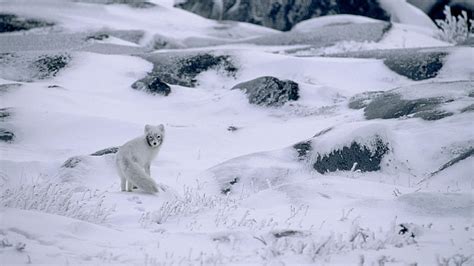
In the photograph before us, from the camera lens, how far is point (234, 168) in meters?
9.27

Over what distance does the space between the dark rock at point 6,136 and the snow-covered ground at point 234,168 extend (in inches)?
5.1

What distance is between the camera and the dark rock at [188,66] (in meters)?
16.7

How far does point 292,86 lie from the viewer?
1420 centimetres

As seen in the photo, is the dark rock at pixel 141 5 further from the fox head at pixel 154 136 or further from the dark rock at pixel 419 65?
the fox head at pixel 154 136

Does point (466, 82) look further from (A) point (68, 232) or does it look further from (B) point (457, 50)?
(A) point (68, 232)

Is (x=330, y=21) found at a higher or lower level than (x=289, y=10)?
higher

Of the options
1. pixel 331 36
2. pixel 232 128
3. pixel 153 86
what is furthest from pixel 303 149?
pixel 331 36

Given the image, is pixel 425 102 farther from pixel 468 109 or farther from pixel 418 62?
pixel 418 62

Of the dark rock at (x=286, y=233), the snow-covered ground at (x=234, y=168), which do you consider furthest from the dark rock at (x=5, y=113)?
the dark rock at (x=286, y=233)

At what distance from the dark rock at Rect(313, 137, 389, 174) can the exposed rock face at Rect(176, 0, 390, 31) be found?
2221 centimetres

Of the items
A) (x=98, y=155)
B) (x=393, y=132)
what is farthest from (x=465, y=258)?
(x=98, y=155)

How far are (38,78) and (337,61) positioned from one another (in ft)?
29.7

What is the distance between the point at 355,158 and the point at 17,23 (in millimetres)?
19449

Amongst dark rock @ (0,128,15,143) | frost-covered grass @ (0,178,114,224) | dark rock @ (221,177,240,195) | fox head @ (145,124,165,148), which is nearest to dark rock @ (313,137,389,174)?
dark rock @ (221,177,240,195)
